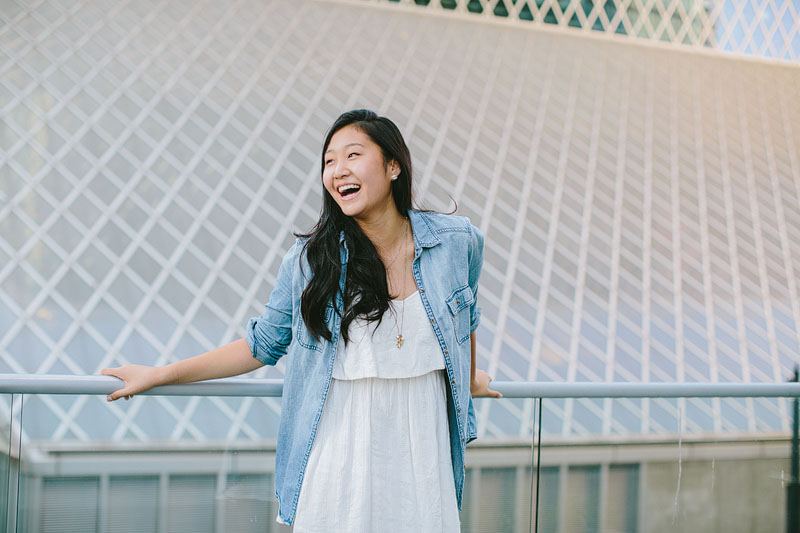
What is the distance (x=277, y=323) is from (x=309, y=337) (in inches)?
5.4

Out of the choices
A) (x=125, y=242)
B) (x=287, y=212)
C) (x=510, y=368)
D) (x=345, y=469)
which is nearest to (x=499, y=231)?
(x=510, y=368)

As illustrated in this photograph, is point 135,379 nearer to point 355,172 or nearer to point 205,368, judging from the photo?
point 205,368

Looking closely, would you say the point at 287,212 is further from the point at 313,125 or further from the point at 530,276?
the point at 530,276

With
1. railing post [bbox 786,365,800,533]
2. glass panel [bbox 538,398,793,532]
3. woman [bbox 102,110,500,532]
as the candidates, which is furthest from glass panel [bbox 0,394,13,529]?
railing post [bbox 786,365,800,533]

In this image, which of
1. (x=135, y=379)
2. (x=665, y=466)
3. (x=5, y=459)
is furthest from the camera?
(x=665, y=466)

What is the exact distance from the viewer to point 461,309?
196 cm

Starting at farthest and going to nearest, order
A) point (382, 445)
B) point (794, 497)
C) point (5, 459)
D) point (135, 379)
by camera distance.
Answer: point (794, 497)
point (5, 459)
point (135, 379)
point (382, 445)

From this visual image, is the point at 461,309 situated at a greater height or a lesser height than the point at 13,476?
greater

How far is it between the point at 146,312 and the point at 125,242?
1404 mm

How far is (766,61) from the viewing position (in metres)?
19.2

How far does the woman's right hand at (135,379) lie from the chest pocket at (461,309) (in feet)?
3.17

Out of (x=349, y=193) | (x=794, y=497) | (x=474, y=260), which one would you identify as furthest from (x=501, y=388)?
(x=794, y=497)

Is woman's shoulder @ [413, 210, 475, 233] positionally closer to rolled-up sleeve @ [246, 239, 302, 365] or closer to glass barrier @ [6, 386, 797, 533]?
rolled-up sleeve @ [246, 239, 302, 365]

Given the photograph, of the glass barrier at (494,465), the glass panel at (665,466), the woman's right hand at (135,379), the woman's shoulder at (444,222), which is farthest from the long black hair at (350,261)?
the glass panel at (665,466)
